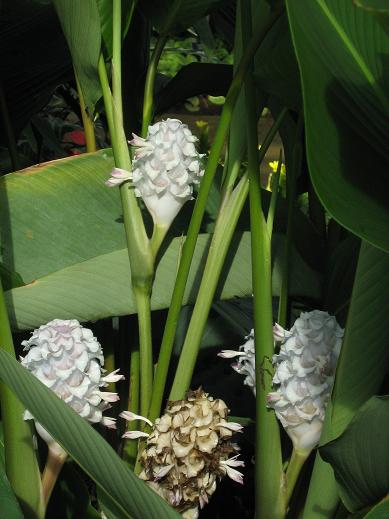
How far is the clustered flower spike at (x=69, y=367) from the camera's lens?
1.60 feet

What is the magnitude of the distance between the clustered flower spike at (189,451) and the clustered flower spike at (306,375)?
37 millimetres

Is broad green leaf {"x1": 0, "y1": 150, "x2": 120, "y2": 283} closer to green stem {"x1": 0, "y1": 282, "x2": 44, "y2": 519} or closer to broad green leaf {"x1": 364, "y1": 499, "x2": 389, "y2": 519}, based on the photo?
green stem {"x1": 0, "y1": 282, "x2": 44, "y2": 519}

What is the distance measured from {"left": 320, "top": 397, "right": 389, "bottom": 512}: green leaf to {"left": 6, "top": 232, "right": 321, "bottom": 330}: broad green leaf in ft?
0.61

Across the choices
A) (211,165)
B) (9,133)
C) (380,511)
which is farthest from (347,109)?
(9,133)

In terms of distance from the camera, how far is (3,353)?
40cm

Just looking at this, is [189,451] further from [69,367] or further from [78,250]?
[78,250]

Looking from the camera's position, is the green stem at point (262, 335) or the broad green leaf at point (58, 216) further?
the broad green leaf at point (58, 216)

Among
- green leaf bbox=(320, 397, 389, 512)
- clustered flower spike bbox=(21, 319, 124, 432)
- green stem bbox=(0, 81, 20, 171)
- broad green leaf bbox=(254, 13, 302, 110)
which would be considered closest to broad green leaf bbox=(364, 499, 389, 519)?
green leaf bbox=(320, 397, 389, 512)

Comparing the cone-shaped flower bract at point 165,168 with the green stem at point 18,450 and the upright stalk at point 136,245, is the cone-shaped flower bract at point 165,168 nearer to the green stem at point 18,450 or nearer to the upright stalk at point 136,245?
the upright stalk at point 136,245

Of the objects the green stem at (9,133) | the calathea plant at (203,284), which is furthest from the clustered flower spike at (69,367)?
the green stem at (9,133)

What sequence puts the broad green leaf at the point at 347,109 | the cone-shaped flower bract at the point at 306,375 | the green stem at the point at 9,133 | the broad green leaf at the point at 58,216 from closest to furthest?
the broad green leaf at the point at 347,109 → the cone-shaped flower bract at the point at 306,375 → the broad green leaf at the point at 58,216 → the green stem at the point at 9,133

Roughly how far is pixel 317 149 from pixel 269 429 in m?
0.22

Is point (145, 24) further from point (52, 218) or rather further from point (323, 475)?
point (323, 475)

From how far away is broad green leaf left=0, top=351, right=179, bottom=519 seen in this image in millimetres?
404
